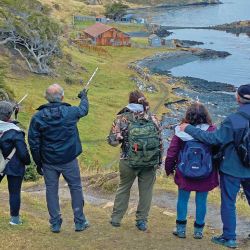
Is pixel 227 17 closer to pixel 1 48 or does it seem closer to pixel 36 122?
pixel 1 48

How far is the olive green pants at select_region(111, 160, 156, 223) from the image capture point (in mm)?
7934

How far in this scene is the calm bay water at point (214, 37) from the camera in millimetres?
81062

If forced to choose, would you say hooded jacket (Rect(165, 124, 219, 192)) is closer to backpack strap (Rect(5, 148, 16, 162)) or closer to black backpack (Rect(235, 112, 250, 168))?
black backpack (Rect(235, 112, 250, 168))

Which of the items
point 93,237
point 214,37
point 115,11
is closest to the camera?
point 93,237

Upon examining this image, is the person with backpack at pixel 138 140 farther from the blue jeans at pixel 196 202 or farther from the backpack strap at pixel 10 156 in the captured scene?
the backpack strap at pixel 10 156

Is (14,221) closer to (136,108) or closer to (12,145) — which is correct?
(12,145)

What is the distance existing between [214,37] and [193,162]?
385 feet

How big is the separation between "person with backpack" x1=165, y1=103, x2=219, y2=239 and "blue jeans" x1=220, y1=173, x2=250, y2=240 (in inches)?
6.8

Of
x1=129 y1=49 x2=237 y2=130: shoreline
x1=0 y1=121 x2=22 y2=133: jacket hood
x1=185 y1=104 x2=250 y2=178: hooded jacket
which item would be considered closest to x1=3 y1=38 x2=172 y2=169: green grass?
x1=129 y1=49 x2=237 y2=130: shoreline

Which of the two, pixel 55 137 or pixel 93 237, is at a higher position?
pixel 55 137

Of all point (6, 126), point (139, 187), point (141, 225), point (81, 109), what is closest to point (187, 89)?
point (141, 225)

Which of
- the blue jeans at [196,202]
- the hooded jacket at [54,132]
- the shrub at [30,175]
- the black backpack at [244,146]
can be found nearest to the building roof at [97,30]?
the shrub at [30,175]

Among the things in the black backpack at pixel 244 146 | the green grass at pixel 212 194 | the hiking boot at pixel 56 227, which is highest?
the black backpack at pixel 244 146

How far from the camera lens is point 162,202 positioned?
11.7m
